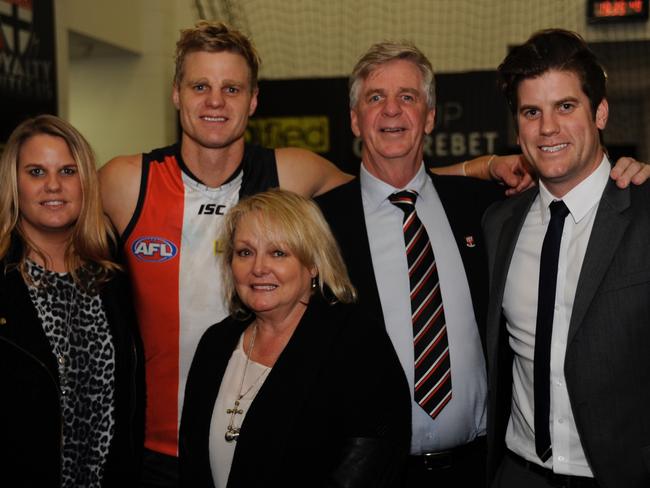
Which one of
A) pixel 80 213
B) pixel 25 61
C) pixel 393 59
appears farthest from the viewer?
pixel 25 61

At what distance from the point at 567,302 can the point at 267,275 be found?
0.70 metres

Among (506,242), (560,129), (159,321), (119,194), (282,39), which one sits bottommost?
(159,321)

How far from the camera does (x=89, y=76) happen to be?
7441mm

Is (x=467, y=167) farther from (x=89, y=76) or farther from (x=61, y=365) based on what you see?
(x=89, y=76)

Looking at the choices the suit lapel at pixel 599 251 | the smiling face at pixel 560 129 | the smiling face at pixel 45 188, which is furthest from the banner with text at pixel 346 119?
the suit lapel at pixel 599 251

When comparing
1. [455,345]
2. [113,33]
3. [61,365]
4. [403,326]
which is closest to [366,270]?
[403,326]

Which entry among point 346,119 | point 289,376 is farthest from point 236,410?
point 346,119

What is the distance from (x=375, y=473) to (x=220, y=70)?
50.0 inches

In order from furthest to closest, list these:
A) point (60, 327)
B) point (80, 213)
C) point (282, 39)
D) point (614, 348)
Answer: point (282, 39) → point (80, 213) → point (60, 327) → point (614, 348)

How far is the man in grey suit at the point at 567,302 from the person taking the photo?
69.5 inches

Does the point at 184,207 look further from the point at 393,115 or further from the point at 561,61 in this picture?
the point at 561,61

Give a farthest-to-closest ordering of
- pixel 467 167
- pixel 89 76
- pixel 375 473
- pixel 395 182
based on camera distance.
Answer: pixel 89 76
pixel 467 167
pixel 395 182
pixel 375 473

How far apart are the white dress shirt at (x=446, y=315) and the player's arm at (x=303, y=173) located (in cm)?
32

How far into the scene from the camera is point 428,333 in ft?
7.00
